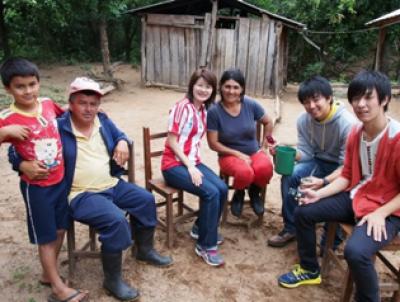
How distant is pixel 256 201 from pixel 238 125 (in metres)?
0.76

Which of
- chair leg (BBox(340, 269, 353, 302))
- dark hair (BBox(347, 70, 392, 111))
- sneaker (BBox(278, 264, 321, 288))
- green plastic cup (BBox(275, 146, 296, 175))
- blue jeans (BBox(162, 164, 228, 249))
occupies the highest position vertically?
dark hair (BBox(347, 70, 392, 111))

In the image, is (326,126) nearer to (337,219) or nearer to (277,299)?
(337,219)

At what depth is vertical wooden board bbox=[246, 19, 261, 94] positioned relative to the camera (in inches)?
407

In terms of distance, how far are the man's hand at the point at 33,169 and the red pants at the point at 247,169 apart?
Answer: 1548 millimetres

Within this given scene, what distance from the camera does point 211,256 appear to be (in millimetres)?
3141

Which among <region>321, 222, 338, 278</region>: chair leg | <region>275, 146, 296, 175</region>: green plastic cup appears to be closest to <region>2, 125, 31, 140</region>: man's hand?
<region>275, 146, 296, 175</region>: green plastic cup

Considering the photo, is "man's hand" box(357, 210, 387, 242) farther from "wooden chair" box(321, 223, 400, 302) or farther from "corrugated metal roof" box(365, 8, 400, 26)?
"corrugated metal roof" box(365, 8, 400, 26)

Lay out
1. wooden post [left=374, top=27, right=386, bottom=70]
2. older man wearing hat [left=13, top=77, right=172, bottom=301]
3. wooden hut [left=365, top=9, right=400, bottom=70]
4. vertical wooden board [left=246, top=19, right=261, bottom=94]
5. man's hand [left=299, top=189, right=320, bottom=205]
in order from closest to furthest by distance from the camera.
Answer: older man wearing hat [left=13, top=77, right=172, bottom=301] → man's hand [left=299, top=189, right=320, bottom=205] → wooden hut [left=365, top=9, right=400, bottom=70] → vertical wooden board [left=246, top=19, right=261, bottom=94] → wooden post [left=374, top=27, right=386, bottom=70]

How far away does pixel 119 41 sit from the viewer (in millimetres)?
18891

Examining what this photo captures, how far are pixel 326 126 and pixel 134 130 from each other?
15.5ft

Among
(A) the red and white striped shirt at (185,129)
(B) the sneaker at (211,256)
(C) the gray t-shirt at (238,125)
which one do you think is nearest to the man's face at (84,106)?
(A) the red and white striped shirt at (185,129)

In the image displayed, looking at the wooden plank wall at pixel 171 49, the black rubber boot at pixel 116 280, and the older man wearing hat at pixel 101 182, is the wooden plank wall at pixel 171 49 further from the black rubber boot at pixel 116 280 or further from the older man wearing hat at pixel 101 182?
the black rubber boot at pixel 116 280

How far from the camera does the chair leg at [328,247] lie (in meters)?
2.92

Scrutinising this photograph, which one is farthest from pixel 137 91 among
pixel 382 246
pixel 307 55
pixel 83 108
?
pixel 382 246
